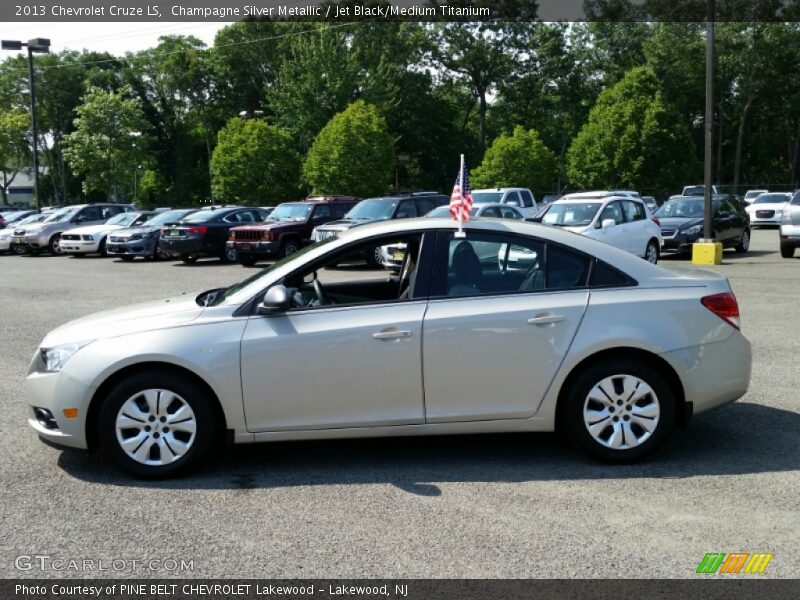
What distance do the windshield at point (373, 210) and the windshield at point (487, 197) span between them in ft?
15.8

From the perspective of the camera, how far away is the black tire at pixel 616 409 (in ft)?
18.6

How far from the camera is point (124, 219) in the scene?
30609 millimetres

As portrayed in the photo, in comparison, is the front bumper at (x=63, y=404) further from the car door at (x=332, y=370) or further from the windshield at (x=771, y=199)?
the windshield at (x=771, y=199)

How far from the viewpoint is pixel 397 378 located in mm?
5570

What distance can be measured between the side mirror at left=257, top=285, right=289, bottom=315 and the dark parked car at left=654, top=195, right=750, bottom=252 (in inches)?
720

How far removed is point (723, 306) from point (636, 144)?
158 ft

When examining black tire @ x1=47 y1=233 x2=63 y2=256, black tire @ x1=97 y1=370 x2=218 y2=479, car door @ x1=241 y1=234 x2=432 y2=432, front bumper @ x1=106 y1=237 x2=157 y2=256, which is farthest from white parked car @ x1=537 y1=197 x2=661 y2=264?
black tire @ x1=47 y1=233 x2=63 y2=256

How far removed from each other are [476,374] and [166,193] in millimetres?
77512

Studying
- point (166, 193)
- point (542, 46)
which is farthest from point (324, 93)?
point (166, 193)

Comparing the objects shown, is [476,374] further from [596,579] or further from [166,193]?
[166,193]

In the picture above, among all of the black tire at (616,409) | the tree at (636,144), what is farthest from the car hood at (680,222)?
the tree at (636,144)

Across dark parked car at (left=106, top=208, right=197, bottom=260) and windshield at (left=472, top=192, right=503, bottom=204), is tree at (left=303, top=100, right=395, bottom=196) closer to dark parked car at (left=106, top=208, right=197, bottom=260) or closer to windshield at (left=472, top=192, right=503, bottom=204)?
windshield at (left=472, top=192, right=503, bottom=204)

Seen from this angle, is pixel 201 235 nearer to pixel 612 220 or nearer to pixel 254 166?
pixel 612 220

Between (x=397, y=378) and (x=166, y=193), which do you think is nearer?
(x=397, y=378)
